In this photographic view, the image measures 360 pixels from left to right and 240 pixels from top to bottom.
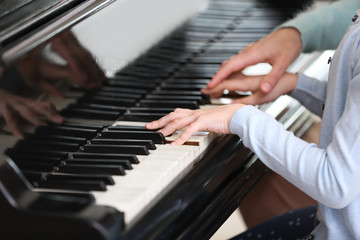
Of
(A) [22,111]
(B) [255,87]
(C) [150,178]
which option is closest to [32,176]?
(A) [22,111]

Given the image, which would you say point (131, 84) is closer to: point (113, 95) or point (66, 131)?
point (113, 95)

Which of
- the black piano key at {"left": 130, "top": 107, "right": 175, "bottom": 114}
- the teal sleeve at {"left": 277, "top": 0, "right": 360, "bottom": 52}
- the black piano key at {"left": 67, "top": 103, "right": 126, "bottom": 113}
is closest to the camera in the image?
the black piano key at {"left": 67, "top": 103, "right": 126, "bottom": 113}

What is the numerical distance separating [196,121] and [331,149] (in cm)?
28

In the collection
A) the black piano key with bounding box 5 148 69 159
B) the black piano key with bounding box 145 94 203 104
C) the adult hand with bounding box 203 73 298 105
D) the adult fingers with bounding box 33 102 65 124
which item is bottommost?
the adult hand with bounding box 203 73 298 105

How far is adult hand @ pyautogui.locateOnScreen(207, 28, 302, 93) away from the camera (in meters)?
1.53

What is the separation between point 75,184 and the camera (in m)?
1.04

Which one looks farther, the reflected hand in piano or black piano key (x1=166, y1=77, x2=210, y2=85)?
black piano key (x1=166, y1=77, x2=210, y2=85)

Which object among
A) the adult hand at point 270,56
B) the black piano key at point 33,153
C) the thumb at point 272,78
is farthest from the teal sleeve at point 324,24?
the black piano key at point 33,153

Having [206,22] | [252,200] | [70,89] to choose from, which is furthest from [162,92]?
[252,200]

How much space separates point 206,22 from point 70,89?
0.75m

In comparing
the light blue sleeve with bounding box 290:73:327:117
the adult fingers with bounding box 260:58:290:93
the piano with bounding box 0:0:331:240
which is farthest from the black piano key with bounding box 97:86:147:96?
the light blue sleeve with bounding box 290:73:327:117

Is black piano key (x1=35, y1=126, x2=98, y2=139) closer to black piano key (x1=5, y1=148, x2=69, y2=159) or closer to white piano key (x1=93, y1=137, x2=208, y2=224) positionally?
black piano key (x1=5, y1=148, x2=69, y2=159)

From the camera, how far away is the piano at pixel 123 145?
94 cm

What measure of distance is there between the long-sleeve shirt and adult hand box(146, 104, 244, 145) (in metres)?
0.02
